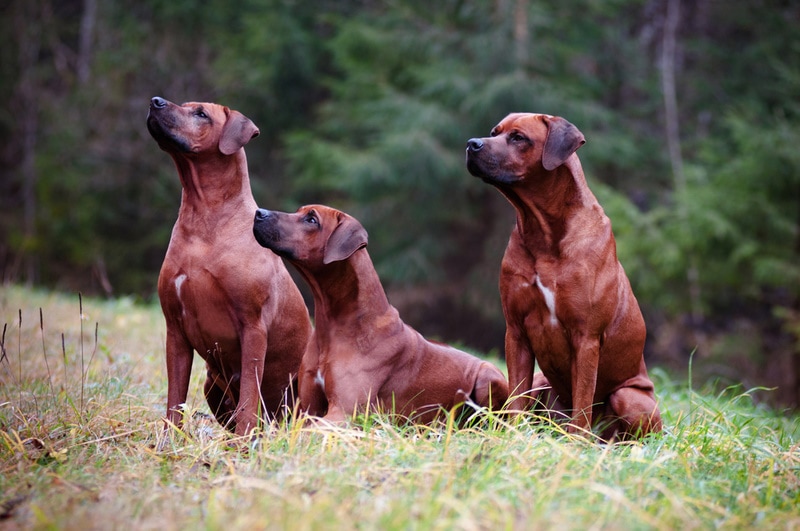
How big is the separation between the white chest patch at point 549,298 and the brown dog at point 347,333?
692mm

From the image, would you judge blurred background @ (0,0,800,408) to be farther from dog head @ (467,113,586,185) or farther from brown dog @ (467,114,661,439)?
dog head @ (467,113,586,185)

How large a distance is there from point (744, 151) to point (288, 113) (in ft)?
37.1

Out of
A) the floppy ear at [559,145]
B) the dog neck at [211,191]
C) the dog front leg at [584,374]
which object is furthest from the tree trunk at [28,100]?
the dog front leg at [584,374]

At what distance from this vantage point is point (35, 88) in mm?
20375

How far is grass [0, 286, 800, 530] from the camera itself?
2963 mm

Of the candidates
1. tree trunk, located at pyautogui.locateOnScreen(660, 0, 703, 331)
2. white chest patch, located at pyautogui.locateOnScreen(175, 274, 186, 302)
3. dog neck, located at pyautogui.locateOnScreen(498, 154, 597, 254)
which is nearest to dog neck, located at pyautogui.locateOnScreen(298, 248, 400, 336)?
white chest patch, located at pyautogui.locateOnScreen(175, 274, 186, 302)

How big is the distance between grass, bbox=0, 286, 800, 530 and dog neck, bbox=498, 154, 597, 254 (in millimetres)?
1068

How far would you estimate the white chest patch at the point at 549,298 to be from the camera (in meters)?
4.47

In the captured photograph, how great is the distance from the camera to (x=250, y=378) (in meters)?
4.54

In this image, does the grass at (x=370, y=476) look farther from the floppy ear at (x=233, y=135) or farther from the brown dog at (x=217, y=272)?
the floppy ear at (x=233, y=135)

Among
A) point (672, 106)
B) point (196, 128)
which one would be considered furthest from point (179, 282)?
point (672, 106)

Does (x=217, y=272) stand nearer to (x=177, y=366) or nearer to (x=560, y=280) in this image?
(x=177, y=366)

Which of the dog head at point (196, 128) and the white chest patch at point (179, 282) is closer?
the white chest patch at point (179, 282)

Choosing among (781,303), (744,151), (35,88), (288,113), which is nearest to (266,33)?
(288,113)
